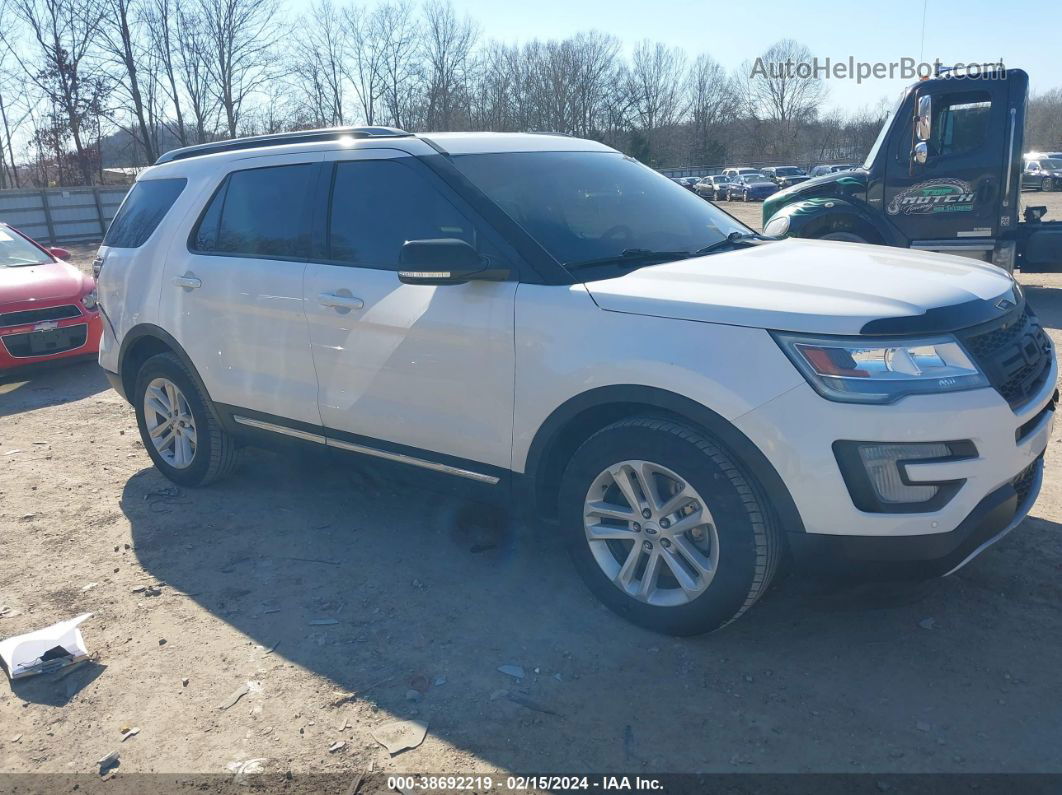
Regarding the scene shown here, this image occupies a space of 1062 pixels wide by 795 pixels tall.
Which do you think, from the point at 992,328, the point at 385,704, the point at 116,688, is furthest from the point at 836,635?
the point at 116,688

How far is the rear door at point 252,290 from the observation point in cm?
427

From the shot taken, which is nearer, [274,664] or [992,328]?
[992,328]

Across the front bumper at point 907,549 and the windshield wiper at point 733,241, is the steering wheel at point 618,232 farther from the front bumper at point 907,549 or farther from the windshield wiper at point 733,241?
the front bumper at point 907,549

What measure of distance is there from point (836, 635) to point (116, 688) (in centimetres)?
280

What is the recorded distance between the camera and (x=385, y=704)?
3.03 meters

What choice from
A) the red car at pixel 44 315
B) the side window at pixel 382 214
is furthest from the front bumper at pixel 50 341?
the side window at pixel 382 214

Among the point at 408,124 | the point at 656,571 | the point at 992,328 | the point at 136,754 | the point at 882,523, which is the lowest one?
the point at 136,754

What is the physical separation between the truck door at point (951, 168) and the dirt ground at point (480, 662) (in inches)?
228

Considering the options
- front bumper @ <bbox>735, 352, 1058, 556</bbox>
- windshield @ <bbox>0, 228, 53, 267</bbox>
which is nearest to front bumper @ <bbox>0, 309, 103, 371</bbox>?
windshield @ <bbox>0, 228, 53, 267</bbox>

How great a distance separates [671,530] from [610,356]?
0.69 meters

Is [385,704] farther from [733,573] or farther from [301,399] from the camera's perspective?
[301,399]

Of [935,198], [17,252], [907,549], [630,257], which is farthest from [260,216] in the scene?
[935,198]

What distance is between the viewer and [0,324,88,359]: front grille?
8.05 meters

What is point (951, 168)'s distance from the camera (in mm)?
9312
